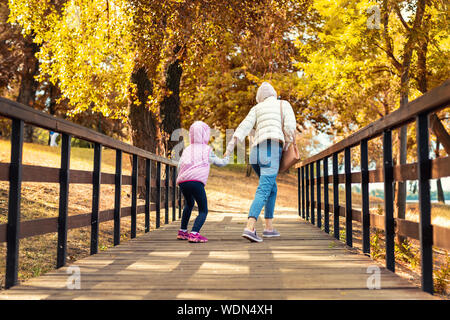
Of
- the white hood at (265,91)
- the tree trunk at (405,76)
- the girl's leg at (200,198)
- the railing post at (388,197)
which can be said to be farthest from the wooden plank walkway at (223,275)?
the tree trunk at (405,76)

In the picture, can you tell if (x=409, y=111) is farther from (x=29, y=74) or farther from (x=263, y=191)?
(x=29, y=74)

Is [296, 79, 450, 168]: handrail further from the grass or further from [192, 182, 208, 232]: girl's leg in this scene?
[192, 182, 208, 232]: girl's leg

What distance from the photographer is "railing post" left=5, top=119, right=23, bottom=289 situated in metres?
3.21

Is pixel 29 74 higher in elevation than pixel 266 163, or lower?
higher

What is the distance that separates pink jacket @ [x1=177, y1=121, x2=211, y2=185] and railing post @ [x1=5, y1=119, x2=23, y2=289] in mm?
2729

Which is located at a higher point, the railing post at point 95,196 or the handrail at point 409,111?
the handrail at point 409,111

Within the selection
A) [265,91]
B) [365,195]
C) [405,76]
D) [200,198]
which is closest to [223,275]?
[365,195]

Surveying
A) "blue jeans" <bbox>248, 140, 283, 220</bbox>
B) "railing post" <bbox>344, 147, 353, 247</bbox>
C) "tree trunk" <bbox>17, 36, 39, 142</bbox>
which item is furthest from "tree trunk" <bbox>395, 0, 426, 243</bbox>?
"tree trunk" <bbox>17, 36, 39, 142</bbox>

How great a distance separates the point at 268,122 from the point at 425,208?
3102 millimetres

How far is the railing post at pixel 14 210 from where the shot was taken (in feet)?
10.5

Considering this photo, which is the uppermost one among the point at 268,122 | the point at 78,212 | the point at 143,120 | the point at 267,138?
the point at 143,120

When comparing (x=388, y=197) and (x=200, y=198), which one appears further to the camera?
(x=200, y=198)

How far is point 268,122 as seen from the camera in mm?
6000

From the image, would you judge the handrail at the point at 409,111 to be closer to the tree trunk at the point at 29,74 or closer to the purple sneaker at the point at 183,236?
the purple sneaker at the point at 183,236
